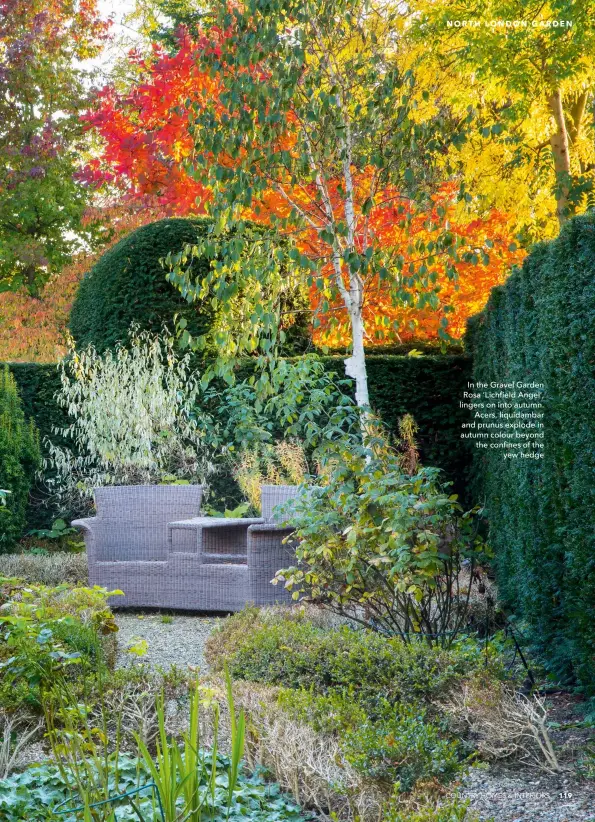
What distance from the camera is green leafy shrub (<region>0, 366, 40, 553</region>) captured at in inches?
301

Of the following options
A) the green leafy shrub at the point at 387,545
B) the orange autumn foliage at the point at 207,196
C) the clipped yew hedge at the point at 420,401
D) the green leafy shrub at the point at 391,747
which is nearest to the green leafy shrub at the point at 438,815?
the green leafy shrub at the point at 391,747

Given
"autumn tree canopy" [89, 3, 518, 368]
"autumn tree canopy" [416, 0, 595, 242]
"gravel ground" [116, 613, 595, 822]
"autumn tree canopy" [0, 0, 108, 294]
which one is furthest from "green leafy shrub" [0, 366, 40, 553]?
"autumn tree canopy" [0, 0, 108, 294]

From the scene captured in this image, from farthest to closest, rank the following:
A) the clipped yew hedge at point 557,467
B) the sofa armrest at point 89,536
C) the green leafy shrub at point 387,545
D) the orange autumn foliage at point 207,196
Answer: the orange autumn foliage at point 207,196, the sofa armrest at point 89,536, the green leafy shrub at point 387,545, the clipped yew hedge at point 557,467

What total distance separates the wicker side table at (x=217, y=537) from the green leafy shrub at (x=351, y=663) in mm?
1813

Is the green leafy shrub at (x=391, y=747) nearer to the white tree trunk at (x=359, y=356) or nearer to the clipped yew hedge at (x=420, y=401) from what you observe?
the white tree trunk at (x=359, y=356)

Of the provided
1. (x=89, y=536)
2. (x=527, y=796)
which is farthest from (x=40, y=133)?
(x=527, y=796)

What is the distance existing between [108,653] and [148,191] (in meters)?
A: 9.10

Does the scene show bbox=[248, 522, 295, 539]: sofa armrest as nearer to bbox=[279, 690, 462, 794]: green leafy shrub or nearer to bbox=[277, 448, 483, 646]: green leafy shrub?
bbox=[277, 448, 483, 646]: green leafy shrub

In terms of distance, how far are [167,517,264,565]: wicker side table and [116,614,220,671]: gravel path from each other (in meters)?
0.43

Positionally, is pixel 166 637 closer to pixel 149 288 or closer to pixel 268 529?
pixel 268 529

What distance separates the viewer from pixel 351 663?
361cm

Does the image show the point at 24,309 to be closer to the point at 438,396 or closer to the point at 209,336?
the point at 209,336

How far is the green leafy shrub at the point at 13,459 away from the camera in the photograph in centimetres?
765

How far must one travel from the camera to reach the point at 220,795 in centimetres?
237
